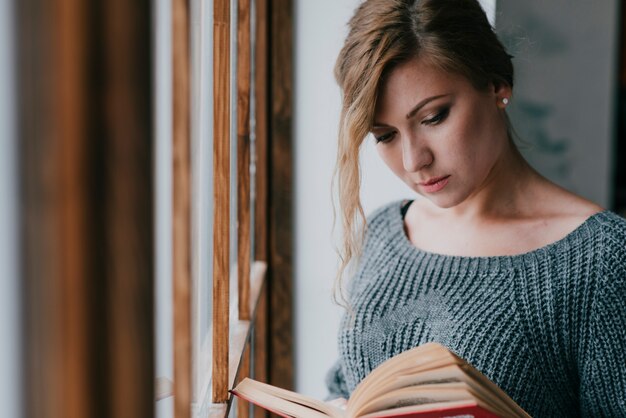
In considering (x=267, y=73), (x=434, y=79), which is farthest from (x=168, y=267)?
(x=267, y=73)

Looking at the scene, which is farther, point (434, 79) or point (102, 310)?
point (434, 79)

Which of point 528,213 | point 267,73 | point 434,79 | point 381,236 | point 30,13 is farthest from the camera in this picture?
point 267,73

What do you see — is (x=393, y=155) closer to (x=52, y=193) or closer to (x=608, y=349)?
(x=608, y=349)

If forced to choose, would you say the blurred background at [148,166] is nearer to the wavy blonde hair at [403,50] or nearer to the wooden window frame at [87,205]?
the wooden window frame at [87,205]

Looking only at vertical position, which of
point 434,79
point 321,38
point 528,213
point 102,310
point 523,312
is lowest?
point 523,312

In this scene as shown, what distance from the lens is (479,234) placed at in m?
1.10

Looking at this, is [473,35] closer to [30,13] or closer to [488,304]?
[488,304]

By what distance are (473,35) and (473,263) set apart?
1.18 feet

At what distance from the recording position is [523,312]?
0.97 metres

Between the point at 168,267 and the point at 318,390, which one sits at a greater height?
the point at 168,267

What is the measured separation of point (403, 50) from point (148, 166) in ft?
2.48

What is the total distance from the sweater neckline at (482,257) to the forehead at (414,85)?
0.86ft

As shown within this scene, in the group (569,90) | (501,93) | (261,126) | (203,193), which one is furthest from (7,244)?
(569,90)

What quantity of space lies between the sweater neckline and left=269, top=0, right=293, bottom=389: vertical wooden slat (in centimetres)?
55
